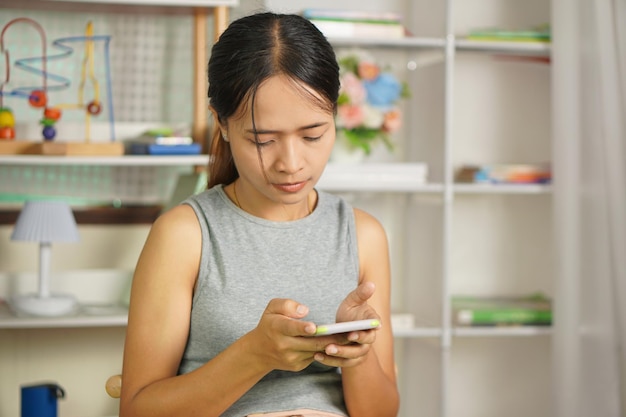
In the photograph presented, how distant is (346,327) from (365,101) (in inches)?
70.4

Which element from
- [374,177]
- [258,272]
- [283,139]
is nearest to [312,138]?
[283,139]

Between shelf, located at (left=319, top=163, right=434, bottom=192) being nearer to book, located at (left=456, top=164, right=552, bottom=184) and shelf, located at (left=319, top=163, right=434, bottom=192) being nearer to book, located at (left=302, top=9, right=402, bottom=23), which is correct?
book, located at (left=456, top=164, right=552, bottom=184)

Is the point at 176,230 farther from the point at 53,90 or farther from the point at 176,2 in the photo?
the point at 53,90

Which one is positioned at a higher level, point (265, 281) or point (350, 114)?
point (350, 114)

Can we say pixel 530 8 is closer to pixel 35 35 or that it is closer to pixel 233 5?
pixel 233 5

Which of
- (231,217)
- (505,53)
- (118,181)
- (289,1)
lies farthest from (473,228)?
(231,217)

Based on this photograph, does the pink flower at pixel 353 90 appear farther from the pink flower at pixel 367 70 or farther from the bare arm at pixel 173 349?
the bare arm at pixel 173 349

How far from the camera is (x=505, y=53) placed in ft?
10.4

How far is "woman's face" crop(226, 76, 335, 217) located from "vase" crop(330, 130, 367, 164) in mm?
1514

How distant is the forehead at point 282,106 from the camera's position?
1292mm

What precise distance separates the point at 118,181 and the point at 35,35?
0.52 metres

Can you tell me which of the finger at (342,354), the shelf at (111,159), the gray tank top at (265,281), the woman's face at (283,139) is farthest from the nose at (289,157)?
the shelf at (111,159)

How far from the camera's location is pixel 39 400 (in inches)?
98.6

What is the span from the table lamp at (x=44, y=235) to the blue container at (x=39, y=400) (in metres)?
0.21
